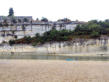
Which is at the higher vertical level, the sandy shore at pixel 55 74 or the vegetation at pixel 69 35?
the vegetation at pixel 69 35

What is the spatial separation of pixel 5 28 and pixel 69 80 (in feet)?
188

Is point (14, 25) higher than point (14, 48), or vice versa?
point (14, 25)

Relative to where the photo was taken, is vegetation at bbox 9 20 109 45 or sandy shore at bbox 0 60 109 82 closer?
sandy shore at bbox 0 60 109 82

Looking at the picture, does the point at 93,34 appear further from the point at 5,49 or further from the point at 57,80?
the point at 57,80

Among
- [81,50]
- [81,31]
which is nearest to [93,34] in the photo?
[81,31]

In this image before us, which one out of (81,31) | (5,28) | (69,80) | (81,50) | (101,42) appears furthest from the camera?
(5,28)

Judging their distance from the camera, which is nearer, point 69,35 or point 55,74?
point 55,74

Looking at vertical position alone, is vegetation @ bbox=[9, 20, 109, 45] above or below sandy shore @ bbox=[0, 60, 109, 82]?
above

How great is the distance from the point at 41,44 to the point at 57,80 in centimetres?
3885

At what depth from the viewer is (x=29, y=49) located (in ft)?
157

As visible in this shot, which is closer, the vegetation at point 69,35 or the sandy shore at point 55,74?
the sandy shore at point 55,74

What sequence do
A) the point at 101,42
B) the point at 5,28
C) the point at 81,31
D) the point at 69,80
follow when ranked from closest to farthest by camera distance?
1. the point at 69,80
2. the point at 101,42
3. the point at 81,31
4. the point at 5,28

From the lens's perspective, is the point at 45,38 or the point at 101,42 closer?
the point at 101,42

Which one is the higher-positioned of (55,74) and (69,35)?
(69,35)
